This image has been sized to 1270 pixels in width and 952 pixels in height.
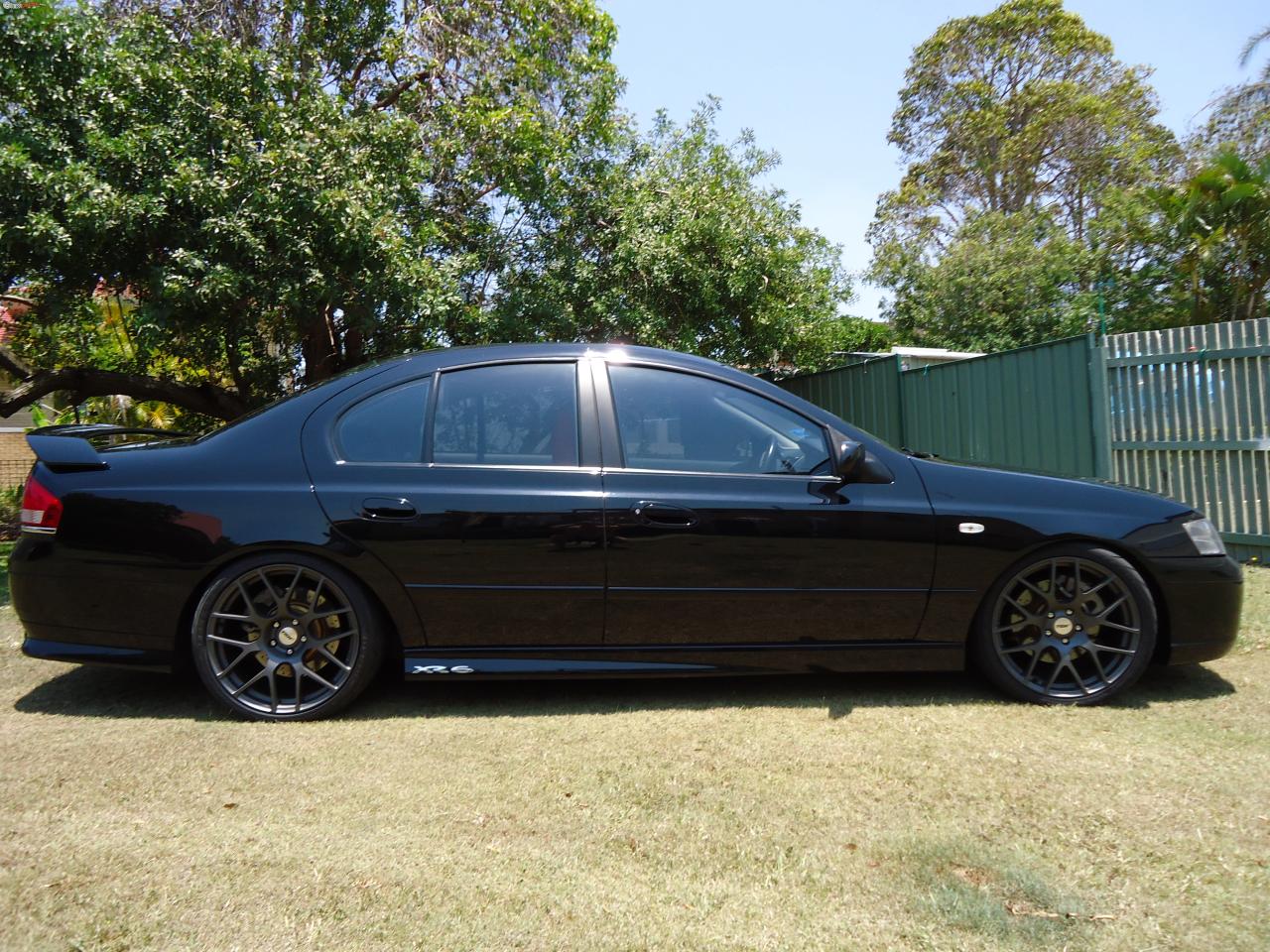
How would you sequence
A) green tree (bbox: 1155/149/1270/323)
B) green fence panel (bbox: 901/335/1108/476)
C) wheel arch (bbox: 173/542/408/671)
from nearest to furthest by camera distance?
1. wheel arch (bbox: 173/542/408/671)
2. green fence panel (bbox: 901/335/1108/476)
3. green tree (bbox: 1155/149/1270/323)

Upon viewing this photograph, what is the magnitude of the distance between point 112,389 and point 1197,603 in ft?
36.4

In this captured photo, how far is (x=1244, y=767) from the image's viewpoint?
310cm

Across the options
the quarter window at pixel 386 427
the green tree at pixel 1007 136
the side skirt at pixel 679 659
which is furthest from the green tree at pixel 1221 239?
the quarter window at pixel 386 427

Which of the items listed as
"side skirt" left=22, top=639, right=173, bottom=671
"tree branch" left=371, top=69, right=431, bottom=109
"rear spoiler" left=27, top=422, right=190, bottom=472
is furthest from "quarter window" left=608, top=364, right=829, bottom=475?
"tree branch" left=371, top=69, right=431, bottom=109

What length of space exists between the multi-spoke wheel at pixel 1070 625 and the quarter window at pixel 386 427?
2.50 metres

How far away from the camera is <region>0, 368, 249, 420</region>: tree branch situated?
9.80 m

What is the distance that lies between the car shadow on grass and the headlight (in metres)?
0.64

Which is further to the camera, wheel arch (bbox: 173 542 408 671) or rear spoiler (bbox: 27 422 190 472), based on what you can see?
rear spoiler (bbox: 27 422 190 472)

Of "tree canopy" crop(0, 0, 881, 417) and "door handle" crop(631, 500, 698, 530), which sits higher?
"tree canopy" crop(0, 0, 881, 417)

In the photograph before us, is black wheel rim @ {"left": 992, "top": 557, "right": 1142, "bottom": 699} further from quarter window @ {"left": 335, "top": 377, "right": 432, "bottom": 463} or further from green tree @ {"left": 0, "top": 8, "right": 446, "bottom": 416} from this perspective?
green tree @ {"left": 0, "top": 8, "right": 446, "bottom": 416}

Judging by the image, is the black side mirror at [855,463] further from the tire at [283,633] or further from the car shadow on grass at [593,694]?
the tire at [283,633]

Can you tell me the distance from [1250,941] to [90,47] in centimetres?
1017

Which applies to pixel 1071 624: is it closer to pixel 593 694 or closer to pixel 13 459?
pixel 593 694

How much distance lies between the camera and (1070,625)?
3773 millimetres
